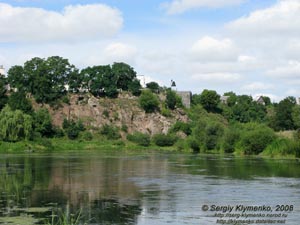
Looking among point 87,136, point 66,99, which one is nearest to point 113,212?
point 87,136

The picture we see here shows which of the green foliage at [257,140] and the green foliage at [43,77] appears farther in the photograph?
the green foliage at [43,77]

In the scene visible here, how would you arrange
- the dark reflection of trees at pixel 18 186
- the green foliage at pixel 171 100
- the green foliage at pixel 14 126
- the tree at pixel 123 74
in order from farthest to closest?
the green foliage at pixel 171 100
the tree at pixel 123 74
the green foliage at pixel 14 126
the dark reflection of trees at pixel 18 186

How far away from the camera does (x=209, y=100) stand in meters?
148

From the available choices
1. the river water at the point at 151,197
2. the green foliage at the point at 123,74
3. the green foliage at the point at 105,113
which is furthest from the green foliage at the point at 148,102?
the river water at the point at 151,197

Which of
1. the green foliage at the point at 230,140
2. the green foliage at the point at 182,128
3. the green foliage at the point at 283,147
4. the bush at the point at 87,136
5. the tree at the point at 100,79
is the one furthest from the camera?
the tree at the point at 100,79

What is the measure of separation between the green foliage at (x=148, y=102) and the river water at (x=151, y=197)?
285ft

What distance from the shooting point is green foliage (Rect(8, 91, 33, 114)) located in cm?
11769

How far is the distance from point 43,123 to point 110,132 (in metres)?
15.9

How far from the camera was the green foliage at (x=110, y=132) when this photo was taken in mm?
126075

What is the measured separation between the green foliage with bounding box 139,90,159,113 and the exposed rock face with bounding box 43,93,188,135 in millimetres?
1230

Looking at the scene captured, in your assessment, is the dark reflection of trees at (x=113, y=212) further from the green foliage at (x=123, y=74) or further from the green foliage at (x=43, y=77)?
the green foliage at (x=123, y=74)

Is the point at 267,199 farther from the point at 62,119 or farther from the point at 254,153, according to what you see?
the point at 62,119

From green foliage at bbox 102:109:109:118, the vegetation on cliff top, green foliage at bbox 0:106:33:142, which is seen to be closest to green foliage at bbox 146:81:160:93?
the vegetation on cliff top

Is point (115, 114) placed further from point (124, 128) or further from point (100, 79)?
point (100, 79)
